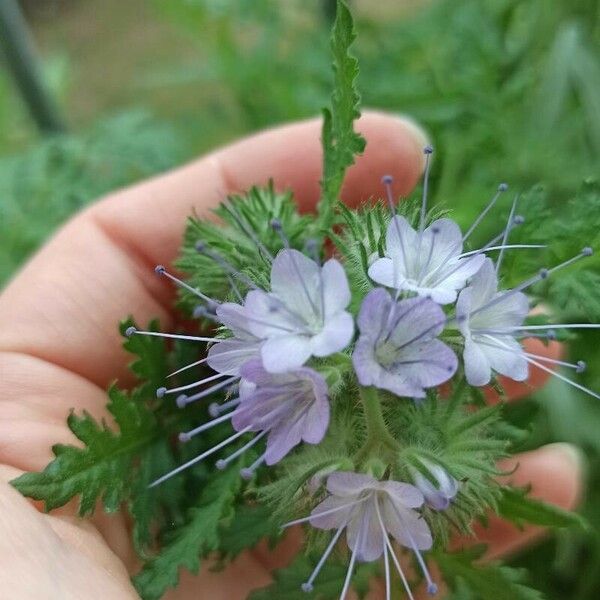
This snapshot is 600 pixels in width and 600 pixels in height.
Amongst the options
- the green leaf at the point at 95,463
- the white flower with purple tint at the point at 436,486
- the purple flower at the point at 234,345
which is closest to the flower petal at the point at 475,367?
the white flower with purple tint at the point at 436,486

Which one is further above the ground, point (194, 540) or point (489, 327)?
point (489, 327)

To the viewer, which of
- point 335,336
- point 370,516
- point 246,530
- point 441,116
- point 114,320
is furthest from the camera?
point 441,116

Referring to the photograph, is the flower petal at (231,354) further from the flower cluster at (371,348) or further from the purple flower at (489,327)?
the purple flower at (489,327)

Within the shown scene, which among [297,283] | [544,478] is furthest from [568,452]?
[297,283]

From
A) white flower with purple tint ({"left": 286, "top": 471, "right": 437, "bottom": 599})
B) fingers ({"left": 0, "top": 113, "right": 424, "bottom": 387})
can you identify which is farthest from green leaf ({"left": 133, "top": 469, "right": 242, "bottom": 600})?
fingers ({"left": 0, "top": 113, "right": 424, "bottom": 387})

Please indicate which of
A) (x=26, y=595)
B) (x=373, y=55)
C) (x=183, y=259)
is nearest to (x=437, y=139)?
(x=373, y=55)

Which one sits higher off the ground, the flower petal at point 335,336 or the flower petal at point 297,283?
the flower petal at point 297,283

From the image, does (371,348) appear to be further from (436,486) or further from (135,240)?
(135,240)
